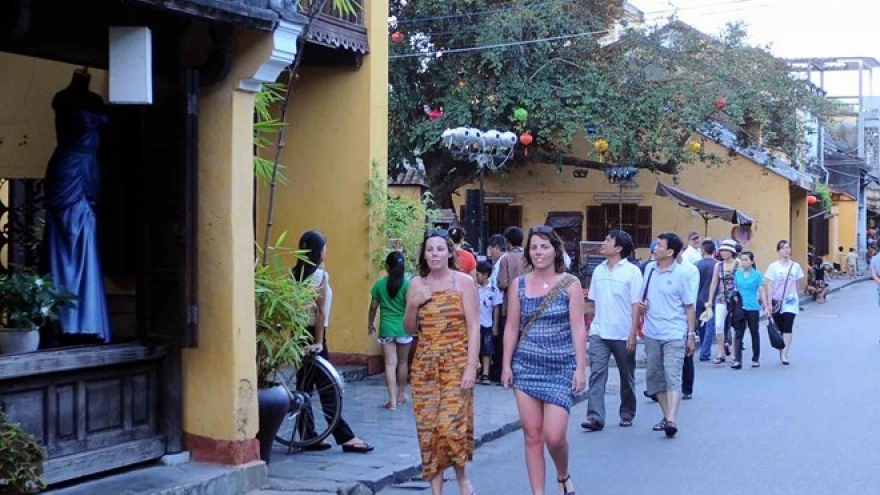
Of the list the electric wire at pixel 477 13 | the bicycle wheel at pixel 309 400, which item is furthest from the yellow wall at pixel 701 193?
the bicycle wheel at pixel 309 400

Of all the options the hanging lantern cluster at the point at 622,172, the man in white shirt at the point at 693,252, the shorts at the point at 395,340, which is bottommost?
the shorts at the point at 395,340

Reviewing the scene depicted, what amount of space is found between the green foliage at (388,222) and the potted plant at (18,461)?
7757 millimetres

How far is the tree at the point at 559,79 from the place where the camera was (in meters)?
22.9

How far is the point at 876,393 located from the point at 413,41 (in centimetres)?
1303

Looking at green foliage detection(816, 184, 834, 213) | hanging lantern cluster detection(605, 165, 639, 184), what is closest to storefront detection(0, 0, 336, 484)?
hanging lantern cluster detection(605, 165, 639, 184)

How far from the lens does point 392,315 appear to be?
37.3ft

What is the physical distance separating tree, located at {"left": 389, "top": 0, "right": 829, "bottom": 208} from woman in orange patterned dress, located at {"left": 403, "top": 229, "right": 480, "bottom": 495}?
1548cm

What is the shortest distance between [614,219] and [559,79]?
29.8ft

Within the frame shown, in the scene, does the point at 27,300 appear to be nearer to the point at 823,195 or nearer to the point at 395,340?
the point at 395,340

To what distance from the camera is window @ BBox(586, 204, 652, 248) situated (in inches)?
1259

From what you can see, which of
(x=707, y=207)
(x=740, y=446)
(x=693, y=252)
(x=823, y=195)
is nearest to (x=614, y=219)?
(x=707, y=207)

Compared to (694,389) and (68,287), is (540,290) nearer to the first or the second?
(68,287)

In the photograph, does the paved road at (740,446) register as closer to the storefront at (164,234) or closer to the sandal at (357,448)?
the sandal at (357,448)

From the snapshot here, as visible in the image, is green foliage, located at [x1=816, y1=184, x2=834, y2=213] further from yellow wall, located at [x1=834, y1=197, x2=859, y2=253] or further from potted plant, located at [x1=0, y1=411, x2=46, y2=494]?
potted plant, located at [x1=0, y1=411, x2=46, y2=494]
